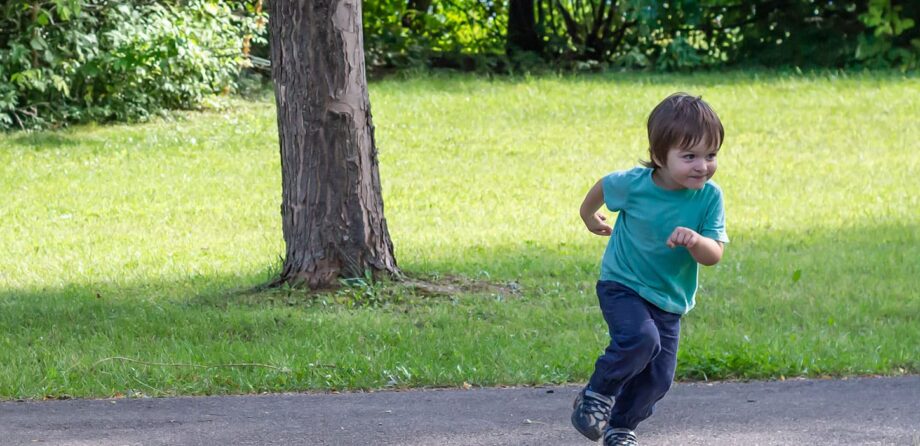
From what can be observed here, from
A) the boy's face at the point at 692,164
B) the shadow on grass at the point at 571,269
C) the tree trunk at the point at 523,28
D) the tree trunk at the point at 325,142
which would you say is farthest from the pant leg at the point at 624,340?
the tree trunk at the point at 523,28

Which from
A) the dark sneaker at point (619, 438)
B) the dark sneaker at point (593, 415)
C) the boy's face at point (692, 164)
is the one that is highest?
the boy's face at point (692, 164)

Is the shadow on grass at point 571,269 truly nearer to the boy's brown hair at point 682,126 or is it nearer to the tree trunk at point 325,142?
the tree trunk at point 325,142

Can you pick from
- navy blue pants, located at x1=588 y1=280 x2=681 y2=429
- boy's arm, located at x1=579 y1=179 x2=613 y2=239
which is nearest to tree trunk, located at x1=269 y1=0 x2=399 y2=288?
boy's arm, located at x1=579 y1=179 x2=613 y2=239

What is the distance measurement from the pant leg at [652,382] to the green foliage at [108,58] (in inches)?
418

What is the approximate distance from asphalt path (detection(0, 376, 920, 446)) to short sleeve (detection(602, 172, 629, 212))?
1.06 meters

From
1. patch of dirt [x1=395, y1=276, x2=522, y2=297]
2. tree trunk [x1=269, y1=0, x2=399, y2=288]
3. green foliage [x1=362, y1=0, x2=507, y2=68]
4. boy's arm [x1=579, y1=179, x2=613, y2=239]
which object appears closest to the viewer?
boy's arm [x1=579, y1=179, x2=613, y2=239]

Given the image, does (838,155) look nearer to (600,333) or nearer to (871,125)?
(871,125)

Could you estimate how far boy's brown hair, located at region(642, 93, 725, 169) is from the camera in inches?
171

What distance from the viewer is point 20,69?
14695 mm

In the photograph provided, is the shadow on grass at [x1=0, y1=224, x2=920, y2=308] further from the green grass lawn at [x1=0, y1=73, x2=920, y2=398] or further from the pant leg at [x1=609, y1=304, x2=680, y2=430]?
the pant leg at [x1=609, y1=304, x2=680, y2=430]

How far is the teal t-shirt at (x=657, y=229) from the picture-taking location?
14.7 feet

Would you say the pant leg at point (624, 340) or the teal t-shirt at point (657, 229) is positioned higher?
the teal t-shirt at point (657, 229)

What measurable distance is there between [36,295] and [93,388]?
229 centimetres

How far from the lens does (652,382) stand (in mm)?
4680
